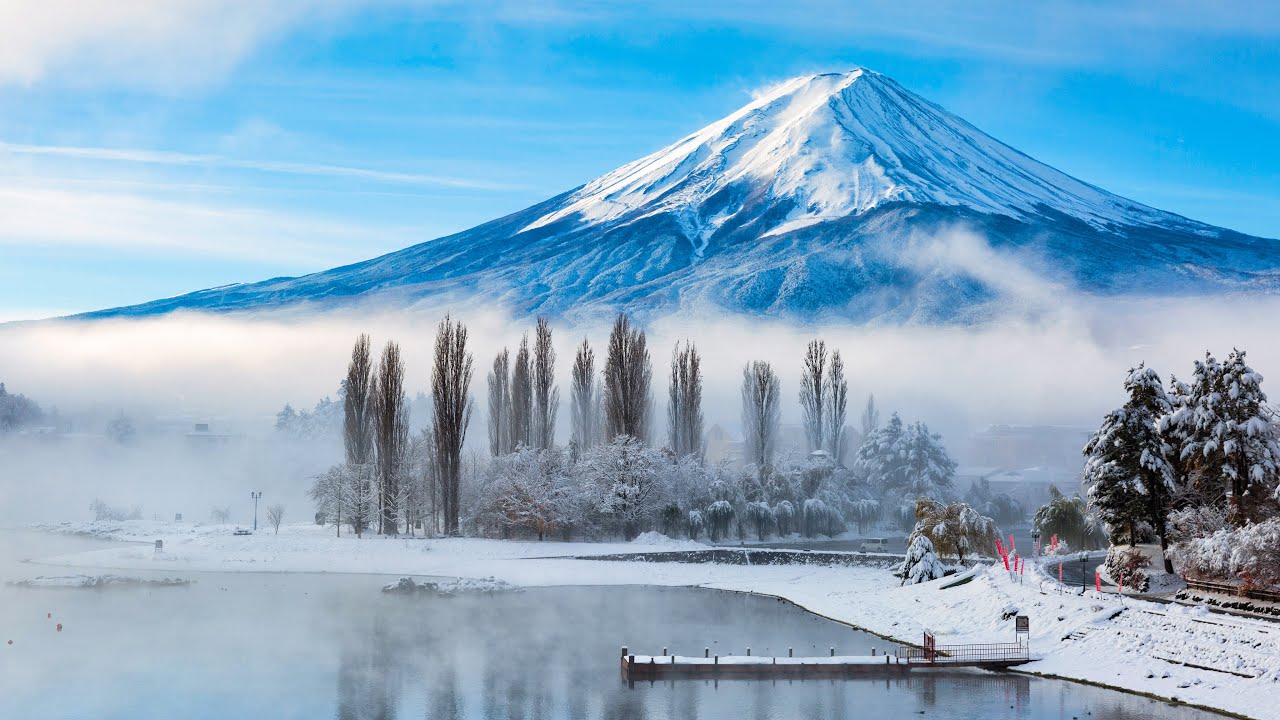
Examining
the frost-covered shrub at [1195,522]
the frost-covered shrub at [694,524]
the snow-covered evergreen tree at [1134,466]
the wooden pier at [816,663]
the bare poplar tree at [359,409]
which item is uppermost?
the bare poplar tree at [359,409]

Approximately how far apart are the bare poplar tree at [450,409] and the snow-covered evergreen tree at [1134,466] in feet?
127

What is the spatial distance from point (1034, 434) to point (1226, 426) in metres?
120

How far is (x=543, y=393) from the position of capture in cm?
8844

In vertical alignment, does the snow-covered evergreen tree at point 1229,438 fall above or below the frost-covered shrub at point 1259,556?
above

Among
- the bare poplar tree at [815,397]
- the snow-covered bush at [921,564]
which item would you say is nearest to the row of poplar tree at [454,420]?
the bare poplar tree at [815,397]

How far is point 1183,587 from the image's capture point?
3856 cm

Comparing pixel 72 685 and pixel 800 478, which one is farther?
pixel 800 478

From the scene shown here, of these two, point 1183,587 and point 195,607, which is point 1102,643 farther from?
point 195,607

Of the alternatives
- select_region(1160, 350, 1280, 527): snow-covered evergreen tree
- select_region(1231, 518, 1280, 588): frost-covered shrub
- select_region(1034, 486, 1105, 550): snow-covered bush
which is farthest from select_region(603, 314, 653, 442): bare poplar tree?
select_region(1231, 518, 1280, 588): frost-covered shrub

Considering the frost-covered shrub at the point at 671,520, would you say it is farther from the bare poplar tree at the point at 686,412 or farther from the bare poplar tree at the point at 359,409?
the bare poplar tree at the point at 359,409

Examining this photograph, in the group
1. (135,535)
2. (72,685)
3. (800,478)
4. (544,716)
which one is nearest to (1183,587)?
(544,716)

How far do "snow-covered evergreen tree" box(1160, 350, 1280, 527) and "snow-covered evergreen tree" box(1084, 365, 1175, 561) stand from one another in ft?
2.68

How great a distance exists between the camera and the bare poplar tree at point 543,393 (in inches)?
3467

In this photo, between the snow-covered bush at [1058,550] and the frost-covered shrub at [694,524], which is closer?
the snow-covered bush at [1058,550]
